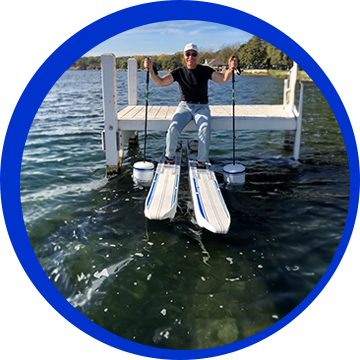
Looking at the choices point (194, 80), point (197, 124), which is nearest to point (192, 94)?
point (194, 80)

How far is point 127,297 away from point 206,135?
11.8ft

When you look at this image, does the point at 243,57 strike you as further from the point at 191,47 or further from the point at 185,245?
the point at 185,245

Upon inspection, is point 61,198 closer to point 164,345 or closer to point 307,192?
point 164,345

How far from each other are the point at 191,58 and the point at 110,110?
183 cm

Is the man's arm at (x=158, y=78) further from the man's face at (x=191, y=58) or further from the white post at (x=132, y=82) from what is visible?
the white post at (x=132, y=82)

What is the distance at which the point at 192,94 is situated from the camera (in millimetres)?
6895

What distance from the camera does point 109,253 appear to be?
4621mm

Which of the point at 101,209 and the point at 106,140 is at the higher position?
the point at 106,140

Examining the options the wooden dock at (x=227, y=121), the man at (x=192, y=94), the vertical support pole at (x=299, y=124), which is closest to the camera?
the man at (x=192, y=94)

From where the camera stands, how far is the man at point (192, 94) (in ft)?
21.6

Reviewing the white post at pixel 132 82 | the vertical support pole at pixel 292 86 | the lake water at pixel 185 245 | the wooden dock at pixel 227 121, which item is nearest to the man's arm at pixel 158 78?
the wooden dock at pixel 227 121

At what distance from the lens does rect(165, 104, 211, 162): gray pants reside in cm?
659

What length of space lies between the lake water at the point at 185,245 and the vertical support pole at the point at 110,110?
42 centimetres

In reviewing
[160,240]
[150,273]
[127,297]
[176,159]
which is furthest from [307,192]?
[127,297]
